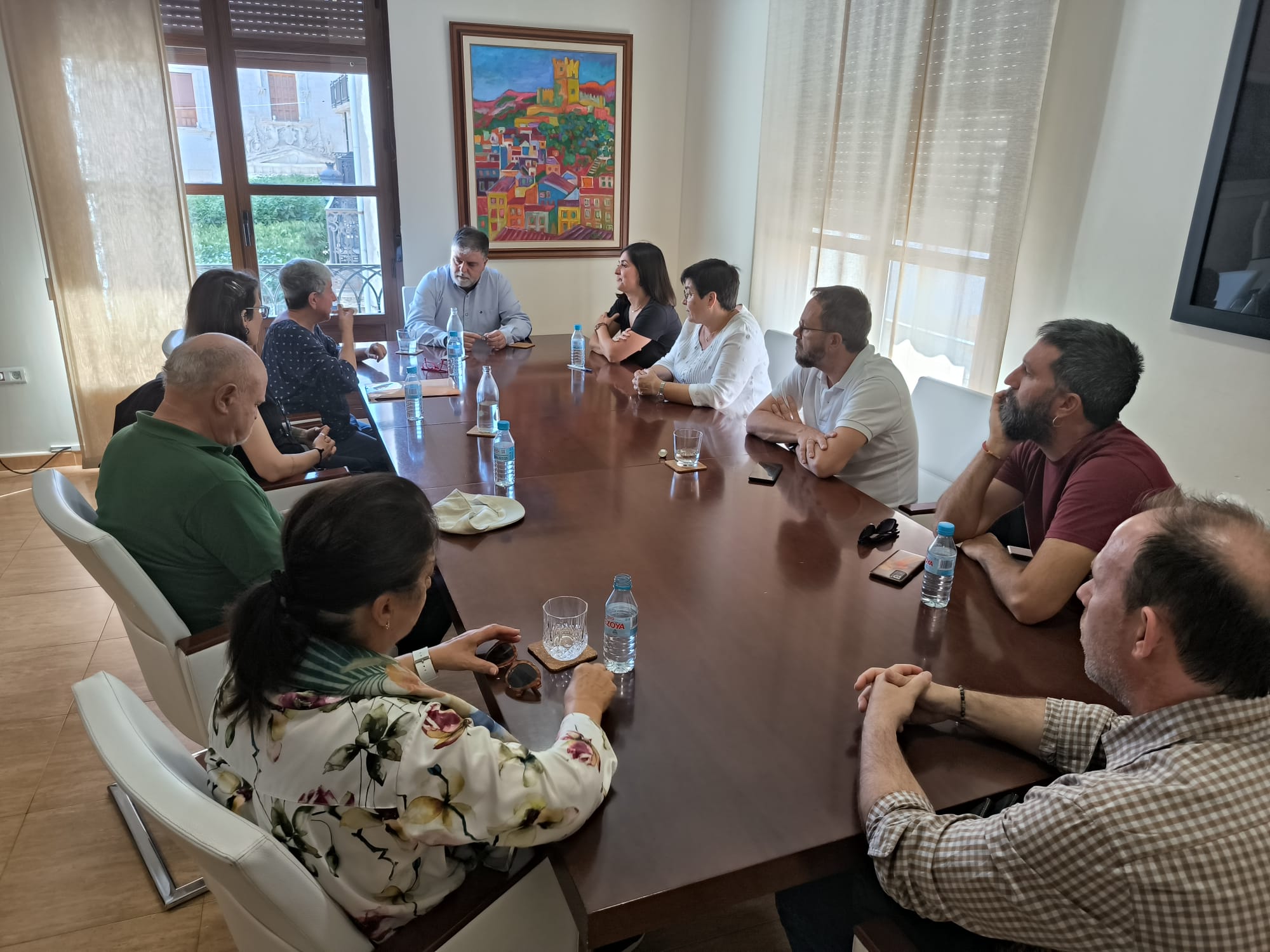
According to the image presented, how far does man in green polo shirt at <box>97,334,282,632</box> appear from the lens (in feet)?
5.66

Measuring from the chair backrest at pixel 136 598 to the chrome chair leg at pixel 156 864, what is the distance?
0.20m

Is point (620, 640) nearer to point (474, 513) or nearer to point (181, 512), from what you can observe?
point (474, 513)

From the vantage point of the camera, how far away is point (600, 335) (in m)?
4.07

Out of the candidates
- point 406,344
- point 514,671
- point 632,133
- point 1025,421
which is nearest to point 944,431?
point 1025,421

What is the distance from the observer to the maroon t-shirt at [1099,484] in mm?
1702

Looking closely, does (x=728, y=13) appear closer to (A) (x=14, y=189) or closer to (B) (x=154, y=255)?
(B) (x=154, y=255)

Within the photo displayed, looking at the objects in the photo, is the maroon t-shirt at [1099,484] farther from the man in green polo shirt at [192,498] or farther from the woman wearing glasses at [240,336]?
the woman wearing glasses at [240,336]

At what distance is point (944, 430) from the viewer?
9.29 ft

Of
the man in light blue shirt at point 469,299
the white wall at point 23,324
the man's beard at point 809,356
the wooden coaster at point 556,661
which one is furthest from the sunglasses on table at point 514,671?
the white wall at point 23,324

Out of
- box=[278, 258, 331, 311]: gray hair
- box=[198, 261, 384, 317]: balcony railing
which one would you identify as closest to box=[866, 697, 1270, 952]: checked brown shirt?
box=[278, 258, 331, 311]: gray hair

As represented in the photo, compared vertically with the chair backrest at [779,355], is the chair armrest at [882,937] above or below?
below

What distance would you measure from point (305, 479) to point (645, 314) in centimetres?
193

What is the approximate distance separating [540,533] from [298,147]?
13.3 ft

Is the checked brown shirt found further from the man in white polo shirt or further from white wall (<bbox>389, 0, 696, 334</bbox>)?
white wall (<bbox>389, 0, 696, 334</bbox>)
